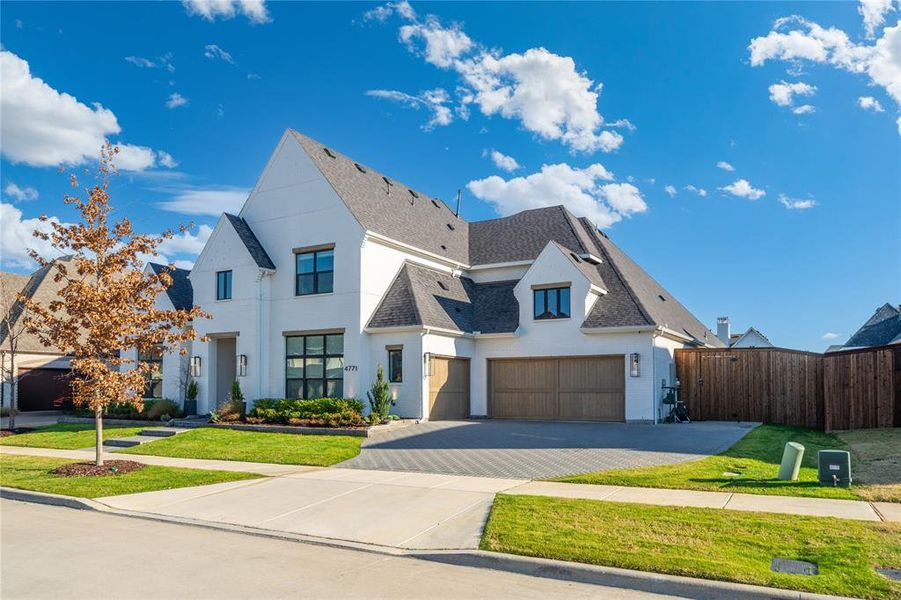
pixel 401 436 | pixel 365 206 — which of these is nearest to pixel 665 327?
pixel 401 436

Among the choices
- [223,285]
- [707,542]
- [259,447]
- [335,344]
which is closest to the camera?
[707,542]

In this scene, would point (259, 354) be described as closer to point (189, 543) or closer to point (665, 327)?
point (665, 327)

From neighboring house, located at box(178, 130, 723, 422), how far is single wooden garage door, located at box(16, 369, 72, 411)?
11.3 metres

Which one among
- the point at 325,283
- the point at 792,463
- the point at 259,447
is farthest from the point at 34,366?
the point at 792,463

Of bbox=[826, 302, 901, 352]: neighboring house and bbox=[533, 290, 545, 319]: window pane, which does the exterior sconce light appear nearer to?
bbox=[533, 290, 545, 319]: window pane

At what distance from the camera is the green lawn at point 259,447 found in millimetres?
15945

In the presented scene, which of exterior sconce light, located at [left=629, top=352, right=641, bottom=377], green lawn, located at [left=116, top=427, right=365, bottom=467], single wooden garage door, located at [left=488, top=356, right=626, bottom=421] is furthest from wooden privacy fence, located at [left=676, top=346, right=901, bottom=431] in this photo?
green lawn, located at [left=116, top=427, right=365, bottom=467]

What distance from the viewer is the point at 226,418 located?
22.8 metres

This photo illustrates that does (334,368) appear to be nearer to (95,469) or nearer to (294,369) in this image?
(294,369)

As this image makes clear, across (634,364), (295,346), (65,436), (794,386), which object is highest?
(295,346)

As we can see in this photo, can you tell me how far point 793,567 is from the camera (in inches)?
271

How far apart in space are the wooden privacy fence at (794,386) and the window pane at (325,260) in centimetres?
1279

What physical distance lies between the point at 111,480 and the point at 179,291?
16.1 metres

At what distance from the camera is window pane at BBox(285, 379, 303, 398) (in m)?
24.1
